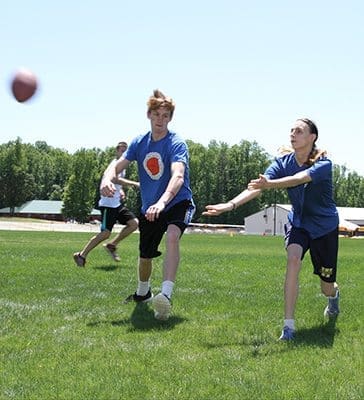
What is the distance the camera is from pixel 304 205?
6.18m

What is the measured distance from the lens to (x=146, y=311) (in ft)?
22.6

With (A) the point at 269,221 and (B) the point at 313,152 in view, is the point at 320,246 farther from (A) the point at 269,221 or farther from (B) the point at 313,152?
(A) the point at 269,221

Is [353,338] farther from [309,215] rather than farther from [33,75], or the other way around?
[33,75]

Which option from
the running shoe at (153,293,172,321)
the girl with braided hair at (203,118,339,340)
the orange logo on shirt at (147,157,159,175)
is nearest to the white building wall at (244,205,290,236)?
the orange logo on shirt at (147,157,159,175)

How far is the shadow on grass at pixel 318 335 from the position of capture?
5.42m

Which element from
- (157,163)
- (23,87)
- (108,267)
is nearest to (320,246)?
(157,163)

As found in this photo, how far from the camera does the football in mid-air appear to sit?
963 cm

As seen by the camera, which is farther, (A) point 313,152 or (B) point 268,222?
(B) point 268,222

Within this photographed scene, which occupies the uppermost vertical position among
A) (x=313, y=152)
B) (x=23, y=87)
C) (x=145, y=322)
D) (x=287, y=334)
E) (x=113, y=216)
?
(x=23, y=87)

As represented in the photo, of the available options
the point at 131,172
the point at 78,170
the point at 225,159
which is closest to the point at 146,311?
the point at 131,172

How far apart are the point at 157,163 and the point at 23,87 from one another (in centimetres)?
380

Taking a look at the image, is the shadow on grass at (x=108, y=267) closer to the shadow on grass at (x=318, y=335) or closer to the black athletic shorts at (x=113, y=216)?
the black athletic shorts at (x=113, y=216)

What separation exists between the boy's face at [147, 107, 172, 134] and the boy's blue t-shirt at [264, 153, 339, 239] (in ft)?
4.29

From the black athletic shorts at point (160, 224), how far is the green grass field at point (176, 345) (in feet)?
2.22
